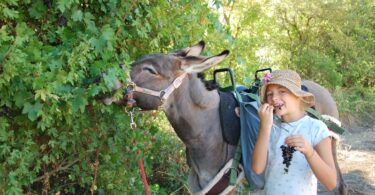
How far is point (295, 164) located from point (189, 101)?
111cm

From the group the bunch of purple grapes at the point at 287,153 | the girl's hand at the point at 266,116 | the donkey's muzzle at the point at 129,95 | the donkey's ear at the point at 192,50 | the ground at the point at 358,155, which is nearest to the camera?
the girl's hand at the point at 266,116

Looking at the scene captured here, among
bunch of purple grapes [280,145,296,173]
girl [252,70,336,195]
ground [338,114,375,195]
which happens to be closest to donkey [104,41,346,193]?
girl [252,70,336,195]

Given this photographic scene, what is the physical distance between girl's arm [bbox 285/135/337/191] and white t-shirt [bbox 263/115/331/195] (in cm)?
6

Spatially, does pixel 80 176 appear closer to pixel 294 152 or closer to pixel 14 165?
pixel 14 165

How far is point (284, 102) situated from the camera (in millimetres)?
2729

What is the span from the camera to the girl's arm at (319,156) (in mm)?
2424

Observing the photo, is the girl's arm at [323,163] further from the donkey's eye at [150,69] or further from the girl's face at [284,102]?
the donkey's eye at [150,69]

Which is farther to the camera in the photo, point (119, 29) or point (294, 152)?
point (119, 29)

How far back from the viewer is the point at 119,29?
9.74ft

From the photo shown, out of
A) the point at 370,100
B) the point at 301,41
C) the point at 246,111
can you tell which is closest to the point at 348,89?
the point at 370,100

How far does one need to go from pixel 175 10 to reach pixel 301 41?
36.6ft

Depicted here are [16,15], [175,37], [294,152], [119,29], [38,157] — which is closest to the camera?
[16,15]

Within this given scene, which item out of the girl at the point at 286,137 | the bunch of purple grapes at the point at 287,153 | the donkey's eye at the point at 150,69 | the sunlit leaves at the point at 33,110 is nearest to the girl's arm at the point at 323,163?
the girl at the point at 286,137

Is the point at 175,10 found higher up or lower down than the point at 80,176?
higher up
